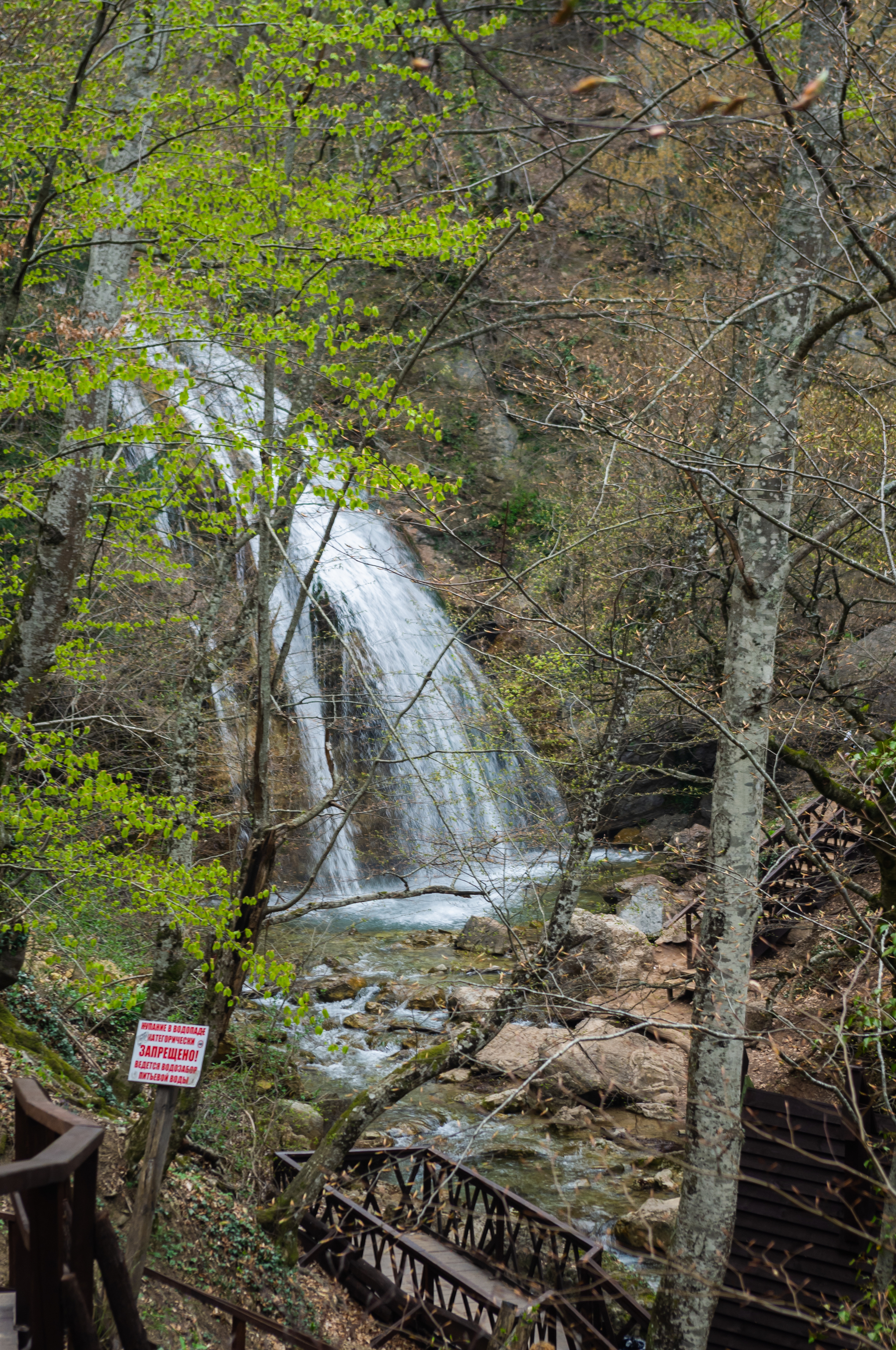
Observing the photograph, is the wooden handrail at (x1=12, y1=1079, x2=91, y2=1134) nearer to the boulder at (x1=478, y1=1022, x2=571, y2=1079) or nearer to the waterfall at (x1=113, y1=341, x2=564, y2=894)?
the boulder at (x1=478, y1=1022, x2=571, y2=1079)

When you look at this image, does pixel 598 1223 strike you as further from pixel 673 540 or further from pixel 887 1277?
pixel 673 540

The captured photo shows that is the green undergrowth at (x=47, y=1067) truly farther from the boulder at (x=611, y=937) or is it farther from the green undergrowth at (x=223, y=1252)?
the boulder at (x=611, y=937)

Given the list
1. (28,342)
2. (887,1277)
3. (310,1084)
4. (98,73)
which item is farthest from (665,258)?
(887,1277)

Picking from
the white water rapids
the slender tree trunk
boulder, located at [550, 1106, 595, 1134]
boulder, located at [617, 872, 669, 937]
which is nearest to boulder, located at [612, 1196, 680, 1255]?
boulder, located at [550, 1106, 595, 1134]

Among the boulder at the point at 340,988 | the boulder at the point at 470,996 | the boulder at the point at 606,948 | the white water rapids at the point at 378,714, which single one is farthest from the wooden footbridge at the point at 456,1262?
the white water rapids at the point at 378,714

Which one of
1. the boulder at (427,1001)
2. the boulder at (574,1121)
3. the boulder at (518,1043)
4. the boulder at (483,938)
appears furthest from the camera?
the boulder at (483,938)

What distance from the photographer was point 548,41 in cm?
2688

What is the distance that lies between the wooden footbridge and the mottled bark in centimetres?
445

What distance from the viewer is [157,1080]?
470 centimetres

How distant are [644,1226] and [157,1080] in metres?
5.51

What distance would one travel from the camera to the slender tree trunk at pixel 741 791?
6039 millimetres

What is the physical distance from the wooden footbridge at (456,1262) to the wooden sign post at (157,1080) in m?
1.97

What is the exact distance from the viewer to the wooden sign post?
15.4ft

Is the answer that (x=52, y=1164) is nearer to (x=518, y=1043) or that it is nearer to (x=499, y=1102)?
(x=499, y=1102)
